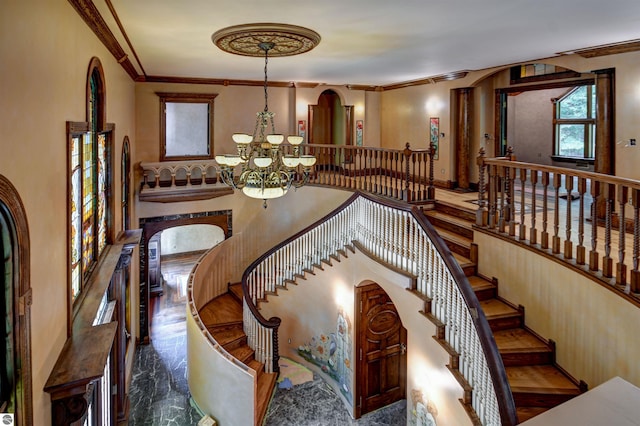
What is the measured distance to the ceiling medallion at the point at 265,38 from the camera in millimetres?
4527

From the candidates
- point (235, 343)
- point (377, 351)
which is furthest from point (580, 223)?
point (235, 343)

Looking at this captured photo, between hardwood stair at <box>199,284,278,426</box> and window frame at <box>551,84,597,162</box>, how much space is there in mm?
8449

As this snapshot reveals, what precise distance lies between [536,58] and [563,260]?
4138 mm

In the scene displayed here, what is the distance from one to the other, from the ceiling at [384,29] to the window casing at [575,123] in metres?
3.97

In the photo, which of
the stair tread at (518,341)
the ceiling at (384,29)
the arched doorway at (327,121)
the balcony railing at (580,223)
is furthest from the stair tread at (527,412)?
the arched doorway at (327,121)

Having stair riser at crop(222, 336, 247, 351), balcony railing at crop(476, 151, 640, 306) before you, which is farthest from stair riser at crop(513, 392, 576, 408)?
stair riser at crop(222, 336, 247, 351)

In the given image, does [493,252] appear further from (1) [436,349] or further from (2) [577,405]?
(2) [577,405]

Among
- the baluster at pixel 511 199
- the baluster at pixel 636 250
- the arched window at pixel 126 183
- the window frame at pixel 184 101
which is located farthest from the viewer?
the window frame at pixel 184 101

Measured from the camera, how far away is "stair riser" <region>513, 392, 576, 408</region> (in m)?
3.74

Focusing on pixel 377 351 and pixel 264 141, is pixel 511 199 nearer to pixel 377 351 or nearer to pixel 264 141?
pixel 264 141

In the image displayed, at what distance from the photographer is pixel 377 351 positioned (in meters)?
6.83

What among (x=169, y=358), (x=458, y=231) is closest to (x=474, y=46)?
(x=458, y=231)

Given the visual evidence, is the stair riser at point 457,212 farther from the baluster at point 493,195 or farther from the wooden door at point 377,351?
the wooden door at point 377,351

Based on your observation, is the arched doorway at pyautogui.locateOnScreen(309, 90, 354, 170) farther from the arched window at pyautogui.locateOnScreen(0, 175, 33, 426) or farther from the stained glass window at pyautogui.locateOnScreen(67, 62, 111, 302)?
the arched window at pyautogui.locateOnScreen(0, 175, 33, 426)
